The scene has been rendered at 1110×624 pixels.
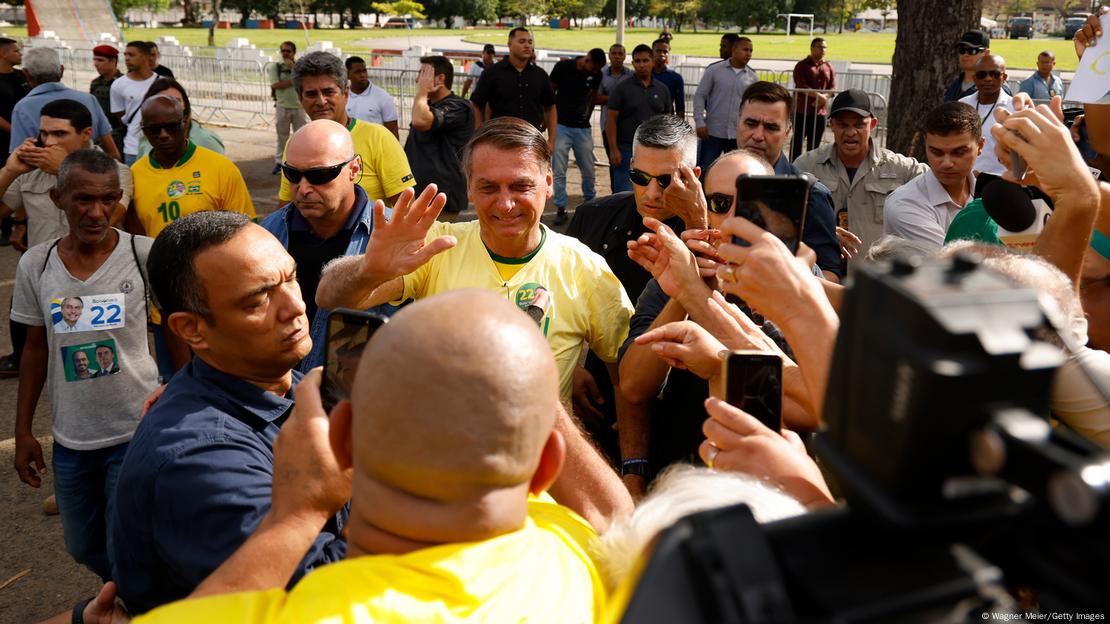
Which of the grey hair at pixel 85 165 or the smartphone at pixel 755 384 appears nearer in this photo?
the smartphone at pixel 755 384

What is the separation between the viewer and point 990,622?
2.78ft

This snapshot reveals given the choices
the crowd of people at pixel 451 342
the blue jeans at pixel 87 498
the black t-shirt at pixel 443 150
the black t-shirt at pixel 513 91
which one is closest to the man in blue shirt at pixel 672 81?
the black t-shirt at pixel 513 91

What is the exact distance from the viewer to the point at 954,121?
4.68 meters

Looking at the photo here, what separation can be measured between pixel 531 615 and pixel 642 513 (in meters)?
0.26

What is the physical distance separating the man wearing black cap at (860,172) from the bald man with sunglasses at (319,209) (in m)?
3.13

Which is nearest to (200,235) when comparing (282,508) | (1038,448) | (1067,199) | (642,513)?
(282,508)

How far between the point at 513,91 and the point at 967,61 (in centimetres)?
465

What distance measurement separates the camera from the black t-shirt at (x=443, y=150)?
718 cm

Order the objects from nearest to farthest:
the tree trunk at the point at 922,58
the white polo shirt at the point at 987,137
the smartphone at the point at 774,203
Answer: the smartphone at the point at 774,203 < the white polo shirt at the point at 987,137 < the tree trunk at the point at 922,58

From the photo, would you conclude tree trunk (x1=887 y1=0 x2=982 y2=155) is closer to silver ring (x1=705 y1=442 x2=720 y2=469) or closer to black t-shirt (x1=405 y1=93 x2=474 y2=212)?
black t-shirt (x1=405 y1=93 x2=474 y2=212)

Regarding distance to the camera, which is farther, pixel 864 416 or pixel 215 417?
pixel 215 417

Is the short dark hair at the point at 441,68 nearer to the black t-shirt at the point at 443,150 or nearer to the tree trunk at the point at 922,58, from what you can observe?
the black t-shirt at the point at 443,150

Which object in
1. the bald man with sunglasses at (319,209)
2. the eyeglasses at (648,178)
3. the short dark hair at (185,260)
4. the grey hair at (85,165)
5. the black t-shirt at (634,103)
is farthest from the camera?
the black t-shirt at (634,103)

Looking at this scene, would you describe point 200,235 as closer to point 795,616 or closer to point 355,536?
point 355,536
